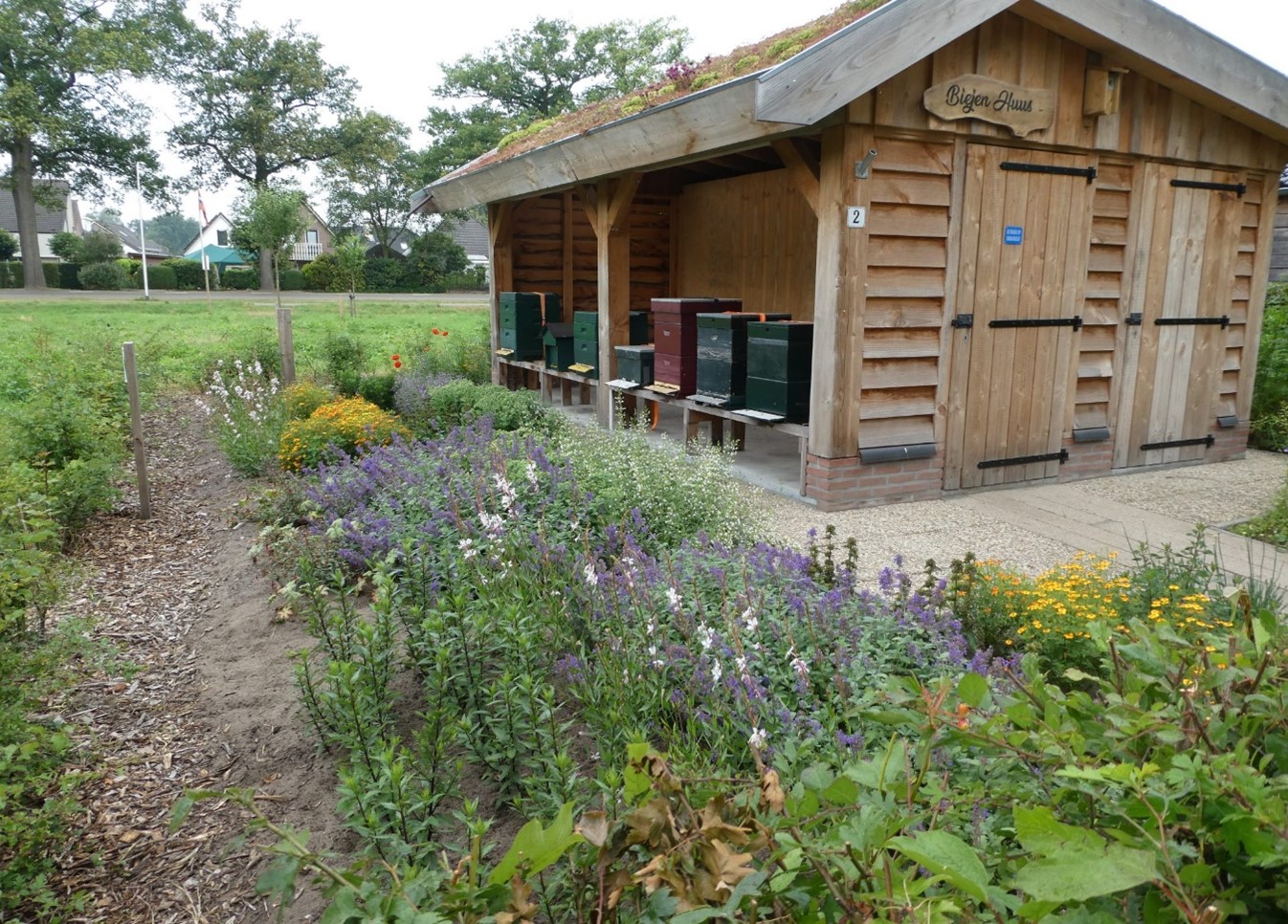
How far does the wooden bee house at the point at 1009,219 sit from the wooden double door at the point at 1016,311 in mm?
20

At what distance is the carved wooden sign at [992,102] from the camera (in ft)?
21.4

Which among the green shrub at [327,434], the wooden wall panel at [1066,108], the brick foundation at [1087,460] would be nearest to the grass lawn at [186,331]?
the green shrub at [327,434]

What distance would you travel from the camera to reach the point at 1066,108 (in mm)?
7168

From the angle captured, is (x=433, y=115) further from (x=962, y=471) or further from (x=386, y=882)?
(x=386, y=882)

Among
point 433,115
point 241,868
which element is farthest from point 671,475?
point 433,115

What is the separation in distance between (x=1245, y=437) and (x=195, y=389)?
1243 centimetres

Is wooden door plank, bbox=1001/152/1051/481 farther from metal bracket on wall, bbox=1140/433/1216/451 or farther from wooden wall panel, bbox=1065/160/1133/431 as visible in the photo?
metal bracket on wall, bbox=1140/433/1216/451

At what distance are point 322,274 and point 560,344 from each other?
3762 cm

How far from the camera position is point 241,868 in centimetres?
294

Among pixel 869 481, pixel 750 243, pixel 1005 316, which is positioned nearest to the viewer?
pixel 869 481

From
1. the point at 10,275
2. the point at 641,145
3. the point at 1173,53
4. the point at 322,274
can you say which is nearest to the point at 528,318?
the point at 641,145

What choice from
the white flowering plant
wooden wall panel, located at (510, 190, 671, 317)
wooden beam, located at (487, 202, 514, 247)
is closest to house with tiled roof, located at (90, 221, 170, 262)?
wooden wall panel, located at (510, 190, 671, 317)

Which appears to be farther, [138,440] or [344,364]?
[344,364]

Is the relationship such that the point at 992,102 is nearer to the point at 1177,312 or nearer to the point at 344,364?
the point at 1177,312
